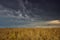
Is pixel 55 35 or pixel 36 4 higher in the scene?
pixel 36 4

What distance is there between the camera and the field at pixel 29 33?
10.9ft

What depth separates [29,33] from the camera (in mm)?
3381

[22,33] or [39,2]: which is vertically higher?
[39,2]

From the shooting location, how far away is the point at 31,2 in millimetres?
3363

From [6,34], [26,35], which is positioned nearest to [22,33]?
[26,35]

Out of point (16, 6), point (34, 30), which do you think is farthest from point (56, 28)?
point (16, 6)

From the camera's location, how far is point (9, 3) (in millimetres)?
3344

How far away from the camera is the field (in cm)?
Answer: 333

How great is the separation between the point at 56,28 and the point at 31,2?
0.77m

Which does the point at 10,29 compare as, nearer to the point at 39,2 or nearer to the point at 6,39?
the point at 6,39

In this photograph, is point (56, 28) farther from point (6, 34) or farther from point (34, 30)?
point (6, 34)

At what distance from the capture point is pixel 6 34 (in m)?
3.34

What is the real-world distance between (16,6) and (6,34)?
2.05 ft

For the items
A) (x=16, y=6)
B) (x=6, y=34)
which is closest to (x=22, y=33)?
(x=6, y=34)
